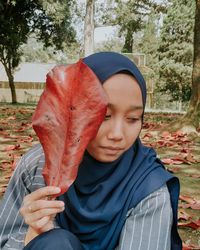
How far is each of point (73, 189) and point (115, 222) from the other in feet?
0.61

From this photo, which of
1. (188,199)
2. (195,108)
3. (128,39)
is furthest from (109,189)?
(128,39)

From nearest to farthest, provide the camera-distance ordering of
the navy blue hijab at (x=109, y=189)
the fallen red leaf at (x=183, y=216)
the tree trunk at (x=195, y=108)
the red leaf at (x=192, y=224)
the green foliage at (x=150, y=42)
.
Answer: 1. the navy blue hijab at (x=109, y=189)
2. the red leaf at (x=192, y=224)
3. the fallen red leaf at (x=183, y=216)
4. the tree trunk at (x=195, y=108)
5. the green foliage at (x=150, y=42)

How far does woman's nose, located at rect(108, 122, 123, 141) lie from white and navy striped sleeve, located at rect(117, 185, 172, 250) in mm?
253

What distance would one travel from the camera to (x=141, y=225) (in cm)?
144

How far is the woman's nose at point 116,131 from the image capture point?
1.33 m

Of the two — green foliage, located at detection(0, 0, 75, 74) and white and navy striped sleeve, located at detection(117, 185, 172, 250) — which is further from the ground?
green foliage, located at detection(0, 0, 75, 74)

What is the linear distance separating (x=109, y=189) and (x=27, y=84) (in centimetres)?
4368

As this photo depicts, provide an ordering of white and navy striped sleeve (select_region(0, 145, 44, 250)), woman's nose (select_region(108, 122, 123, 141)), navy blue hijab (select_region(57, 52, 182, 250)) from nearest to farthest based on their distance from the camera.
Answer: woman's nose (select_region(108, 122, 123, 141)), navy blue hijab (select_region(57, 52, 182, 250)), white and navy striped sleeve (select_region(0, 145, 44, 250))

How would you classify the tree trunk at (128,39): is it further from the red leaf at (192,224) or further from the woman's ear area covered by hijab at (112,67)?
the woman's ear area covered by hijab at (112,67)

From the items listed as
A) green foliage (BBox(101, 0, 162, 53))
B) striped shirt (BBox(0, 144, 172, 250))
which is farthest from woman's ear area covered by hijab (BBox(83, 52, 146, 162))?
green foliage (BBox(101, 0, 162, 53))

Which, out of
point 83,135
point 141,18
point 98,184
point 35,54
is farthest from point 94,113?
point 35,54

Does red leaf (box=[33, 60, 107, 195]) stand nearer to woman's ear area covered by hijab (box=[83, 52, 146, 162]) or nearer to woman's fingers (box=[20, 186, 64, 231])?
woman's fingers (box=[20, 186, 64, 231])

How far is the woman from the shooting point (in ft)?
4.42

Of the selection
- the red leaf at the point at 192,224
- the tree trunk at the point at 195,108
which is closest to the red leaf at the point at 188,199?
the red leaf at the point at 192,224
